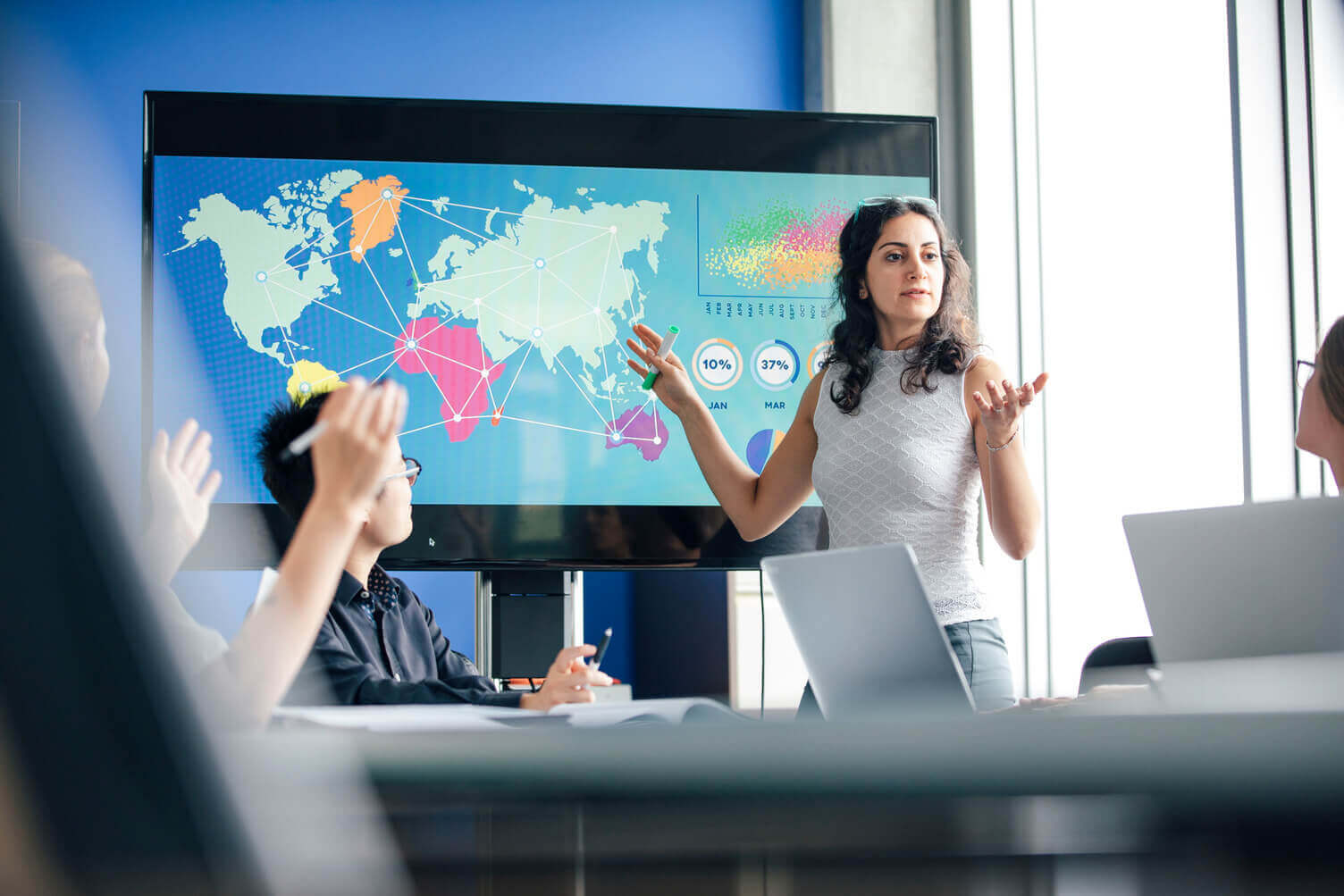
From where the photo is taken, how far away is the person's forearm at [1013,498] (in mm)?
1677

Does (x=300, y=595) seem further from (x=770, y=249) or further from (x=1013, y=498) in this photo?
(x=770, y=249)

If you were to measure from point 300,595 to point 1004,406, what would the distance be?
1400mm

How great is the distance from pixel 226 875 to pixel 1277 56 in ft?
9.09

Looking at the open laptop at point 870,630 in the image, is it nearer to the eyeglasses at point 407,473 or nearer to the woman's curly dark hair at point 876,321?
the eyeglasses at point 407,473

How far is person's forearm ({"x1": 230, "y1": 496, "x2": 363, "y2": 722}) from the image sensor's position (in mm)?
263

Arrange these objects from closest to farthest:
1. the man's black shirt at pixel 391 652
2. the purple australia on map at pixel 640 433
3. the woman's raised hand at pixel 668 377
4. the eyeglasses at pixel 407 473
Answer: the eyeglasses at pixel 407 473 < the man's black shirt at pixel 391 652 < the woman's raised hand at pixel 668 377 < the purple australia on map at pixel 640 433

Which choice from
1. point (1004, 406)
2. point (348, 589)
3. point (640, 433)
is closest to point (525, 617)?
point (640, 433)

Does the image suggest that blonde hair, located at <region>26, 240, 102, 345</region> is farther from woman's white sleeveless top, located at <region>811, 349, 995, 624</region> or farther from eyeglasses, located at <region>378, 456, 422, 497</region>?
woman's white sleeveless top, located at <region>811, 349, 995, 624</region>

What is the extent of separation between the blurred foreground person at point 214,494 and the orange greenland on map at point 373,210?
194 cm

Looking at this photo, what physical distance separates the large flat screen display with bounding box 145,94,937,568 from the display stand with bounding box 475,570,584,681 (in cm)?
9

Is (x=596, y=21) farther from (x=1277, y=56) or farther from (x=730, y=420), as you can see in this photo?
(x=1277, y=56)

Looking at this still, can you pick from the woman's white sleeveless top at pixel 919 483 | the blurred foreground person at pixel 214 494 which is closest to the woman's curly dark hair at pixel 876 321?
the woman's white sleeveless top at pixel 919 483

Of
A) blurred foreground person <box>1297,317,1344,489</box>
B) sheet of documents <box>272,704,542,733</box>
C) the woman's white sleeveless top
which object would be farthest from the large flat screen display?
sheet of documents <box>272,704,542,733</box>

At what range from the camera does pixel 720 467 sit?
2041mm
